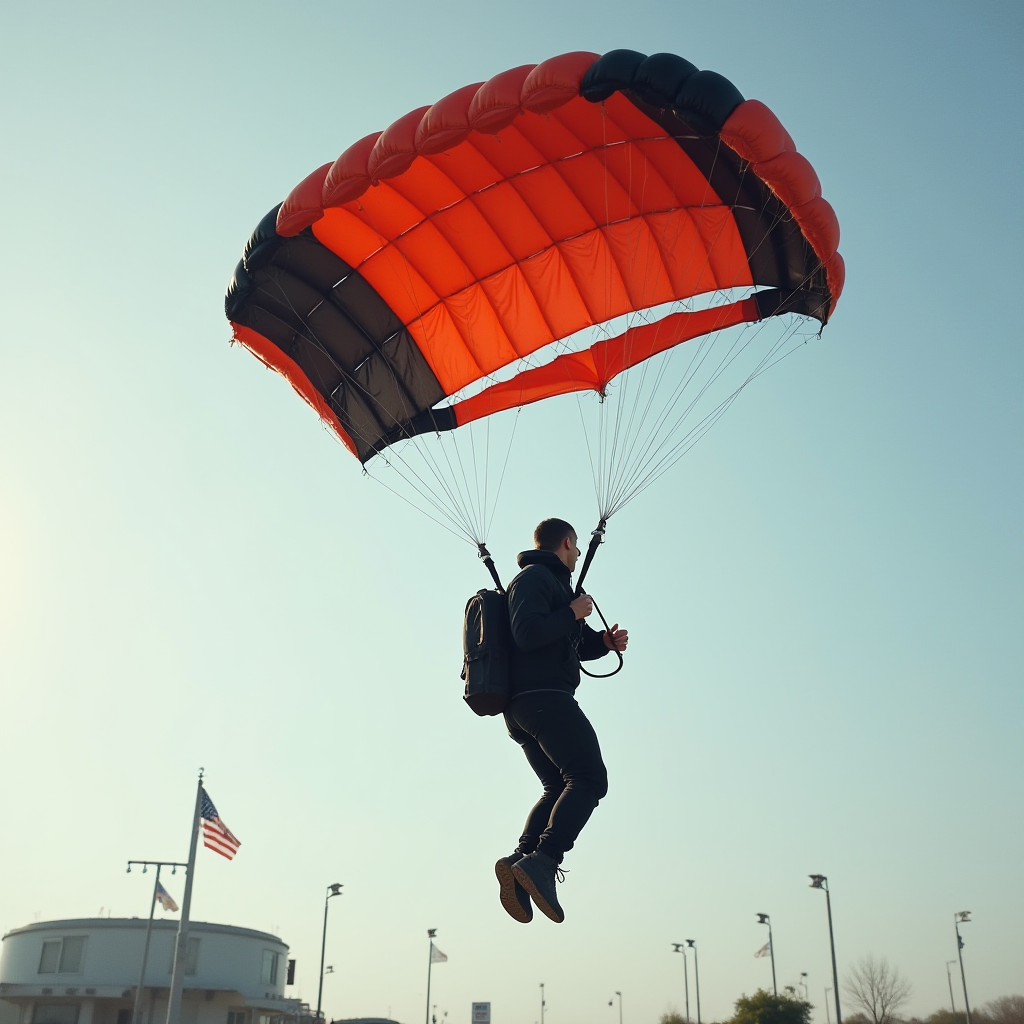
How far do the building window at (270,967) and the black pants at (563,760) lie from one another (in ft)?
125

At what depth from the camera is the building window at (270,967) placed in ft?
128

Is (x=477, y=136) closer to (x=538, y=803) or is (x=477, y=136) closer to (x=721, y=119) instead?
(x=721, y=119)

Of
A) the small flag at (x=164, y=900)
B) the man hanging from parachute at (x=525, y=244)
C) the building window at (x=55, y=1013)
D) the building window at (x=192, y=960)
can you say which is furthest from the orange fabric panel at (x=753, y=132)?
the building window at (x=55, y=1013)

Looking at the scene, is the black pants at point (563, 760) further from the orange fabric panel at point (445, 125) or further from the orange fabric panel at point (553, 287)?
the orange fabric panel at point (553, 287)

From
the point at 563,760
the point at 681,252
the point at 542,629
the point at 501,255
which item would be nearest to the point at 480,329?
the point at 501,255

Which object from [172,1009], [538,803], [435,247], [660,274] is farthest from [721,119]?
[172,1009]

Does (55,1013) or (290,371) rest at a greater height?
(290,371)

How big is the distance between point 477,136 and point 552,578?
4.47 meters

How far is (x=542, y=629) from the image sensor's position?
512 centimetres

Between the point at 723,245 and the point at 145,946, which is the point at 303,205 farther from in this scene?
the point at 145,946

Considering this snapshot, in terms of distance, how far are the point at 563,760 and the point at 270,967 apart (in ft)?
129

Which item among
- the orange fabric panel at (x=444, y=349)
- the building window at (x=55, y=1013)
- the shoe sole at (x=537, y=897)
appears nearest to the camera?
the shoe sole at (x=537, y=897)

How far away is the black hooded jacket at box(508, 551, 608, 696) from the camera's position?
5145 mm

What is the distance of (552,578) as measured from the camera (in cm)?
545
